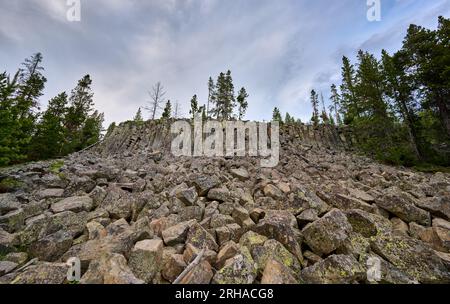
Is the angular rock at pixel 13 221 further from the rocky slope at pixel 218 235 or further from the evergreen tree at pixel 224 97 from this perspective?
the evergreen tree at pixel 224 97

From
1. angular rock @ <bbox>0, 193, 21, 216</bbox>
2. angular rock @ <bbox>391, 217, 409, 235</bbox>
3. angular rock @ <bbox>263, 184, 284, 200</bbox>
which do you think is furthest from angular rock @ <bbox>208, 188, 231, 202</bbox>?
angular rock @ <bbox>0, 193, 21, 216</bbox>

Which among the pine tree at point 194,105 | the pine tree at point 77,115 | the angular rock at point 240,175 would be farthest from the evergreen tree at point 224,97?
the angular rock at point 240,175

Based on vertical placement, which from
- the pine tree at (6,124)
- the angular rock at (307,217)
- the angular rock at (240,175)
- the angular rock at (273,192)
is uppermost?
the pine tree at (6,124)

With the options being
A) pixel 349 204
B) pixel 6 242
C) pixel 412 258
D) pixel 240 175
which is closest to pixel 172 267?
pixel 6 242

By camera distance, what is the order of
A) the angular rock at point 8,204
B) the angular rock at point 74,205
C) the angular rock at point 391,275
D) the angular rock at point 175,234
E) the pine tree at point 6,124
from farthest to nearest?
the pine tree at point 6,124, the angular rock at point 8,204, the angular rock at point 74,205, the angular rock at point 175,234, the angular rock at point 391,275

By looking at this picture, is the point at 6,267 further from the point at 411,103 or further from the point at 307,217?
the point at 411,103

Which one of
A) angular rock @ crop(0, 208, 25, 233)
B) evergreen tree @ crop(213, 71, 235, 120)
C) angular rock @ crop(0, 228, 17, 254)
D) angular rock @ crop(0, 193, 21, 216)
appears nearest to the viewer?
angular rock @ crop(0, 228, 17, 254)

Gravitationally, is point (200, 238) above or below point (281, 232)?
below

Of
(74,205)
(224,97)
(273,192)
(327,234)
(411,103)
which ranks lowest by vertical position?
(327,234)

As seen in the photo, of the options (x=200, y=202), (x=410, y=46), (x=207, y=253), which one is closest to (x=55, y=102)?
(x=200, y=202)

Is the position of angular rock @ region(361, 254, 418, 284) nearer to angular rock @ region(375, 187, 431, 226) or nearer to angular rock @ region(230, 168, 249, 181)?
angular rock @ region(375, 187, 431, 226)

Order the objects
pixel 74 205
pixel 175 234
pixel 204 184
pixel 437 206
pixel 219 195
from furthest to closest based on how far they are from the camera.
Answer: pixel 204 184 < pixel 219 195 < pixel 74 205 < pixel 437 206 < pixel 175 234

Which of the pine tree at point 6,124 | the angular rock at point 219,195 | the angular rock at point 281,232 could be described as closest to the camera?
the angular rock at point 281,232
